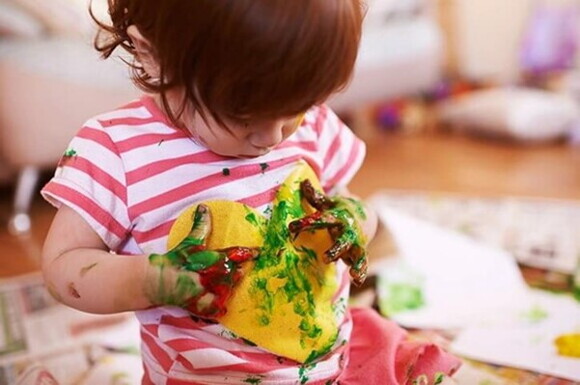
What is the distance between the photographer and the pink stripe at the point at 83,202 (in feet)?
1.96

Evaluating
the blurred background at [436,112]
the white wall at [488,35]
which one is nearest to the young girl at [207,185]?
the blurred background at [436,112]

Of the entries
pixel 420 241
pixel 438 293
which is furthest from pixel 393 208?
pixel 438 293

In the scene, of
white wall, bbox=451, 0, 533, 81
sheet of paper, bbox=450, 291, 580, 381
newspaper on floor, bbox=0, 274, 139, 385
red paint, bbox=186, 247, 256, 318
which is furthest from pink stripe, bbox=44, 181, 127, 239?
white wall, bbox=451, 0, 533, 81

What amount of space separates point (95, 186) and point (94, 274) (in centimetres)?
8

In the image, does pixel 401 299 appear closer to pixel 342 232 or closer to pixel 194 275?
pixel 342 232

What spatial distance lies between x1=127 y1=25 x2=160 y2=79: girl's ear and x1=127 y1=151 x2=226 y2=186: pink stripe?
80mm

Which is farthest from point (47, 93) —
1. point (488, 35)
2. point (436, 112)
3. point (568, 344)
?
point (488, 35)

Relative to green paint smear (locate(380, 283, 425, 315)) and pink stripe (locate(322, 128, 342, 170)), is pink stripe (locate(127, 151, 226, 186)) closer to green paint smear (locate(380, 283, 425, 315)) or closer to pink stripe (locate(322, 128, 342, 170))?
pink stripe (locate(322, 128, 342, 170))

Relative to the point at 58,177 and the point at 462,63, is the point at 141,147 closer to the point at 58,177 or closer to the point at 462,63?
the point at 58,177

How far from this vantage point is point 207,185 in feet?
2.07

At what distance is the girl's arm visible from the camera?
554 millimetres

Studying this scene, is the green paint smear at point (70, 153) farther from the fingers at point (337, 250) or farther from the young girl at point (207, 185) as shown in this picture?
the fingers at point (337, 250)

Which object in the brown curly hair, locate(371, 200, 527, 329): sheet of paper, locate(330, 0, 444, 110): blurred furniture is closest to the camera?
the brown curly hair

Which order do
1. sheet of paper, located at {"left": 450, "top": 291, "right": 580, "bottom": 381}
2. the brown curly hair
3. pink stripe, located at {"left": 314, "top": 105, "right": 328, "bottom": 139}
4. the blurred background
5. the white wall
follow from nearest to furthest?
1. the brown curly hair
2. pink stripe, located at {"left": 314, "top": 105, "right": 328, "bottom": 139}
3. sheet of paper, located at {"left": 450, "top": 291, "right": 580, "bottom": 381}
4. the blurred background
5. the white wall
